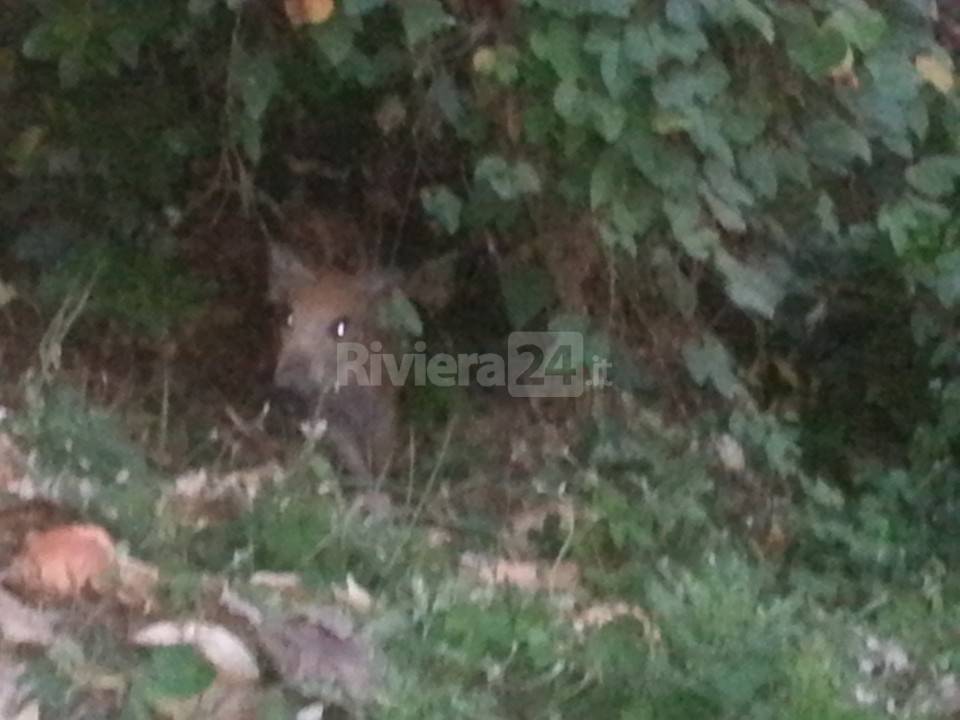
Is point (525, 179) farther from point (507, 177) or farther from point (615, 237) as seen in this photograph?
point (615, 237)

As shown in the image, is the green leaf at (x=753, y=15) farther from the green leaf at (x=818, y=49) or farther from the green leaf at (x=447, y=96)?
the green leaf at (x=447, y=96)

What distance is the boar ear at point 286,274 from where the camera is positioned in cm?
247

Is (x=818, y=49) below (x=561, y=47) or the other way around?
the other way around

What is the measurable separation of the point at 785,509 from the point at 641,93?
749 millimetres

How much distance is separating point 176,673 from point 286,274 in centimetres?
116

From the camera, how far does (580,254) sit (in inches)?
91.9

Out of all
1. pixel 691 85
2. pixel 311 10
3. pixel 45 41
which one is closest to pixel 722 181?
pixel 691 85

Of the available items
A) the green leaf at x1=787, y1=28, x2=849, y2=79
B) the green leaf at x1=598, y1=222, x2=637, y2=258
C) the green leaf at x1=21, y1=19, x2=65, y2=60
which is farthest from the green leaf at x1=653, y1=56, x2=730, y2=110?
the green leaf at x1=21, y1=19, x2=65, y2=60

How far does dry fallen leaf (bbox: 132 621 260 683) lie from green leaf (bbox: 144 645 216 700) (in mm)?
18

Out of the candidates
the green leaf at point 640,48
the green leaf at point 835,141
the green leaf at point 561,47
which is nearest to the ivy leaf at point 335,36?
the green leaf at point 561,47

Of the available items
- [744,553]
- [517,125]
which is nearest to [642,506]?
[744,553]

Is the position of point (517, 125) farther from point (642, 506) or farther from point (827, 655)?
point (827, 655)

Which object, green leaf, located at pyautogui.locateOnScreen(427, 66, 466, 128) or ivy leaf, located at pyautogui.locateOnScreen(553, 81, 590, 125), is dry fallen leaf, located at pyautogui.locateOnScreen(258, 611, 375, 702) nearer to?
ivy leaf, located at pyautogui.locateOnScreen(553, 81, 590, 125)

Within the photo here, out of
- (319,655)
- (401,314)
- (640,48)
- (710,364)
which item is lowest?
(401,314)
